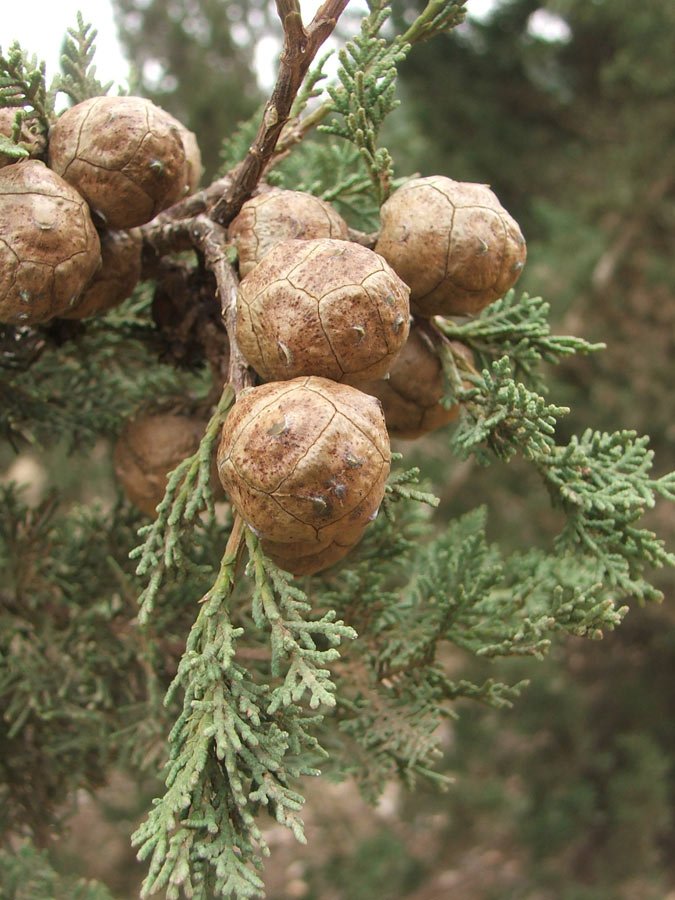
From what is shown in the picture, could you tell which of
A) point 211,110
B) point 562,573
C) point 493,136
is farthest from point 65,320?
point 493,136

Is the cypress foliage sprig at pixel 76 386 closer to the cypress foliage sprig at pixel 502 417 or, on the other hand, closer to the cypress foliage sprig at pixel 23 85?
the cypress foliage sprig at pixel 23 85

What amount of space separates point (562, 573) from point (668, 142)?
4.62 meters

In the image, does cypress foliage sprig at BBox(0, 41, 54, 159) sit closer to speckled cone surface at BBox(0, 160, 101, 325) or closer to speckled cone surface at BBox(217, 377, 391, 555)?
speckled cone surface at BBox(0, 160, 101, 325)

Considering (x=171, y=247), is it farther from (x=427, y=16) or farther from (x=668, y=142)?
(x=668, y=142)

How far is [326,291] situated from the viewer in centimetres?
120

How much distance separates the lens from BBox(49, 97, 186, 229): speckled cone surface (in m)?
1.36

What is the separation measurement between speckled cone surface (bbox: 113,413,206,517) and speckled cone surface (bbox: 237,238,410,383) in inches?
15.1

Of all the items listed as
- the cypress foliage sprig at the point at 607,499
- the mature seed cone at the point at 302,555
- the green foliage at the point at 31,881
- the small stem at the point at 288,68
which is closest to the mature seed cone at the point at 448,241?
the small stem at the point at 288,68

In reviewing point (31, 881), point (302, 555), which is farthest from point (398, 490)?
point (31, 881)

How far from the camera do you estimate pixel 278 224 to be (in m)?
1.38

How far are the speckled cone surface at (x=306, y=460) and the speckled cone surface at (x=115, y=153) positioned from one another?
468 mm

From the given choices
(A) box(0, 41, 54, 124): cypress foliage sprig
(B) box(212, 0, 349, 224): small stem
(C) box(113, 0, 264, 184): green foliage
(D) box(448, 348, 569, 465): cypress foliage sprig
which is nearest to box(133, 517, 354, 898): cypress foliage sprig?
(D) box(448, 348, 569, 465): cypress foliage sprig

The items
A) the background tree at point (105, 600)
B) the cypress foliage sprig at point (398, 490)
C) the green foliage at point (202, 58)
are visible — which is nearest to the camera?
the cypress foliage sprig at point (398, 490)

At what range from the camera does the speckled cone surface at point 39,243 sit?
1.25 meters
